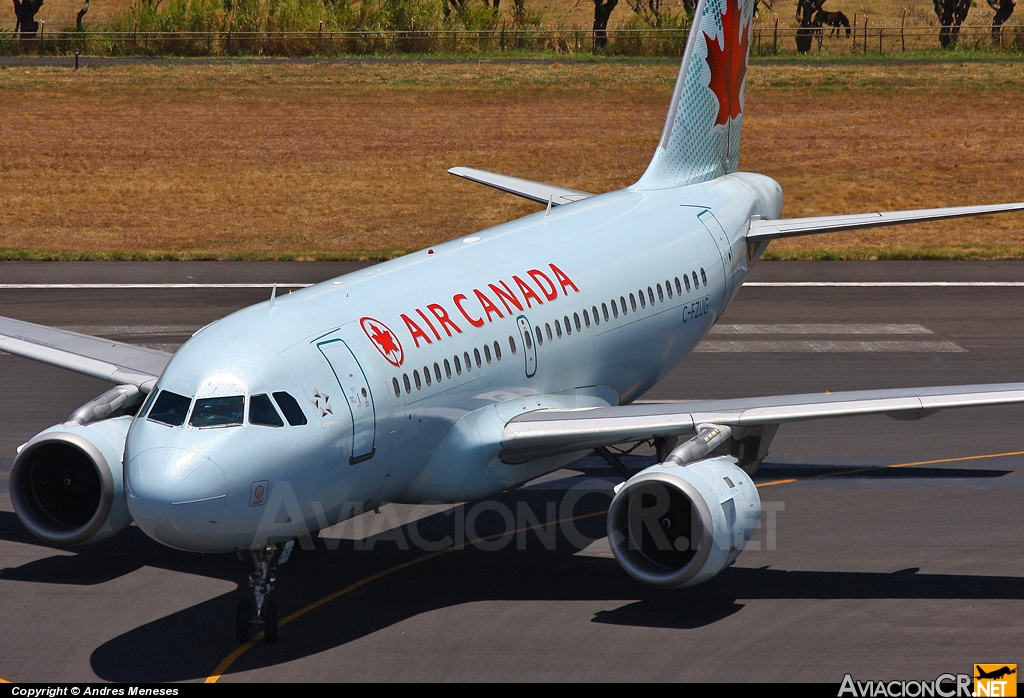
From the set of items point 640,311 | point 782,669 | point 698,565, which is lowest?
point 782,669

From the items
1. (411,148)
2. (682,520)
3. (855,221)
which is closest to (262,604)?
(682,520)

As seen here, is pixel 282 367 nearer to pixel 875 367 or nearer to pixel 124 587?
pixel 124 587

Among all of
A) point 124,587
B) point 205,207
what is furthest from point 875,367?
point 205,207

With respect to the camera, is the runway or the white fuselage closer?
the white fuselage

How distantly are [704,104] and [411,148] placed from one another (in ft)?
120

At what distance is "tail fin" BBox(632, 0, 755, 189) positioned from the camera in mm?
28078

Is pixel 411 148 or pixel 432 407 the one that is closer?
pixel 432 407

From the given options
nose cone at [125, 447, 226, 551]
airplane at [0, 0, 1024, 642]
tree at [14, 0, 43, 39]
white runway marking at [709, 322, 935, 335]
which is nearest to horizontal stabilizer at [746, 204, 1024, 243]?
airplane at [0, 0, 1024, 642]

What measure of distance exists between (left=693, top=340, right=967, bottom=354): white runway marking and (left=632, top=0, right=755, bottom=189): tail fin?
5250 mm

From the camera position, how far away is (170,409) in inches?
641

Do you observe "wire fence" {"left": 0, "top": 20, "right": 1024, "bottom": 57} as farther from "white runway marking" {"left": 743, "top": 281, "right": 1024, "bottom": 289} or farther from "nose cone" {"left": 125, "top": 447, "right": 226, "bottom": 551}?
"nose cone" {"left": 125, "top": 447, "right": 226, "bottom": 551}

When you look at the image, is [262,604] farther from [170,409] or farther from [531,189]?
[531,189]

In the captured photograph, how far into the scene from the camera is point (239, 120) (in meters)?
69.6

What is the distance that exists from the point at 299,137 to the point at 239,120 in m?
5.31
